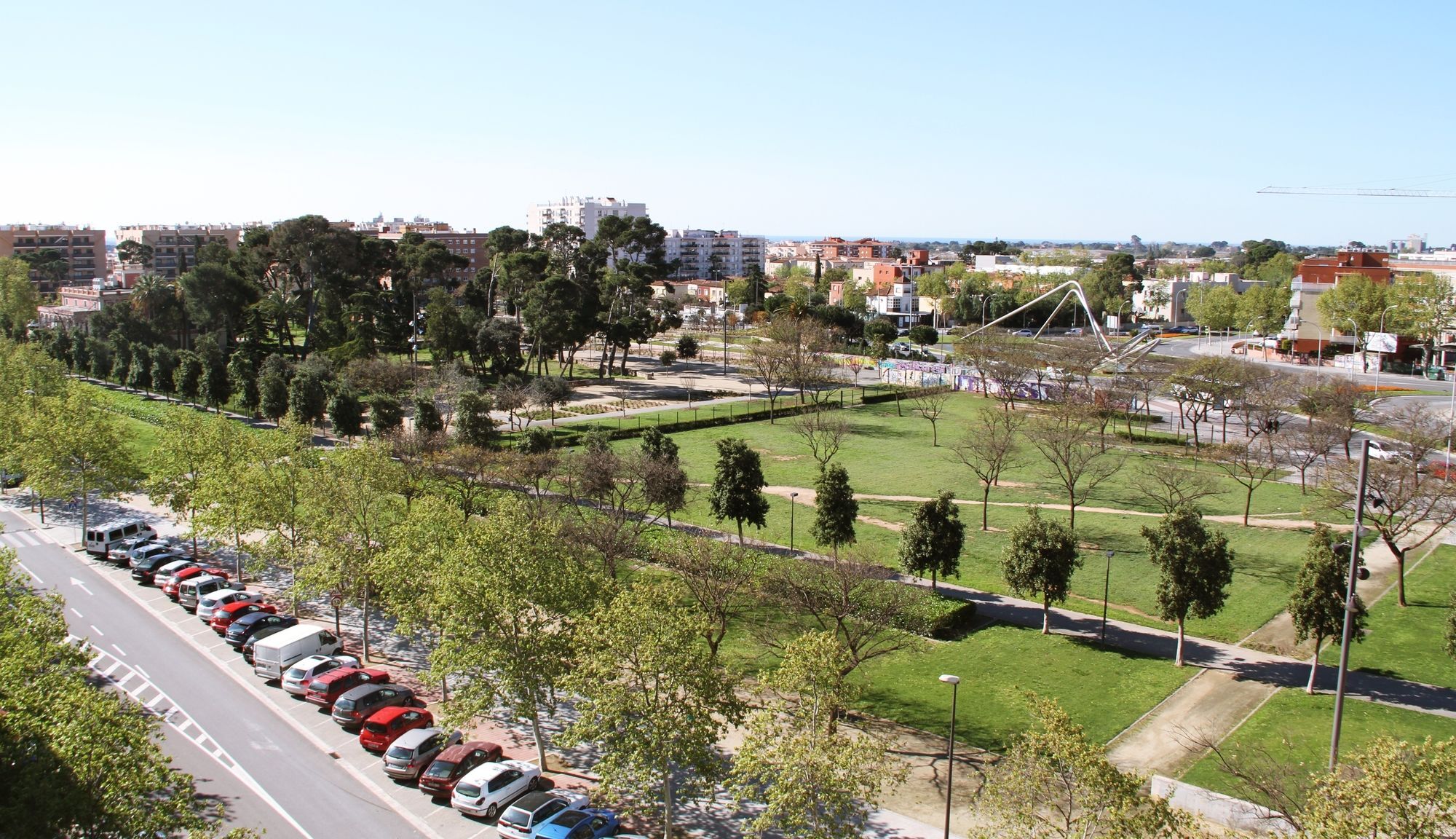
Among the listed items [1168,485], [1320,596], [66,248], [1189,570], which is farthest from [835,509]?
A: [66,248]

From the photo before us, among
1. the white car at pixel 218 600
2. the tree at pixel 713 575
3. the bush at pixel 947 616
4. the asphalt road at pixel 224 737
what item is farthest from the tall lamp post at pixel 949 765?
the white car at pixel 218 600

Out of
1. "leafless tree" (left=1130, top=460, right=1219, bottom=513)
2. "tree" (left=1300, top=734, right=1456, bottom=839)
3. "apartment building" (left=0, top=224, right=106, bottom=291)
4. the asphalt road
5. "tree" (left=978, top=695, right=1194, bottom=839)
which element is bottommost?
the asphalt road

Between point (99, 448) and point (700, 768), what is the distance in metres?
26.4

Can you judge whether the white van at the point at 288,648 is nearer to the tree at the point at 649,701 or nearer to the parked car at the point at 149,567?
the parked car at the point at 149,567

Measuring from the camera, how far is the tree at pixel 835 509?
28609 millimetres

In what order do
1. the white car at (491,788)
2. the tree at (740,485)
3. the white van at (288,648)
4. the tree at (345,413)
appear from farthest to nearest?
the tree at (345,413)
the tree at (740,485)
the white van at (288,648)
the white car at (491,788)

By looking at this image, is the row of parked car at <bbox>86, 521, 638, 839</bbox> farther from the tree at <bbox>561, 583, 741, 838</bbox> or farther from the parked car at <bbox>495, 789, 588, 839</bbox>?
the tree at <bbox>561, 583, 741, 838</bbox>

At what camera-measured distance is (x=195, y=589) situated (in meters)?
25.9

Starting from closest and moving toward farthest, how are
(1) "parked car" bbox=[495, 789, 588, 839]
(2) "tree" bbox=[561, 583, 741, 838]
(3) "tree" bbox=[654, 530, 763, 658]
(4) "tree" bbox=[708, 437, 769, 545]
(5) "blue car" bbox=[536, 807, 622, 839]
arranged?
1. (2) "tree" bbox=[561, 583, 741, 838]
2. (5) "blue car" bbox=[536, 807, 622, 839]
3. (1) "parked car" bbox=[495, 789, 588, 839]
4. (3) "tree" bbox=[654, 530, 763, 658]
5. (4) "tree" bbox=[708, 437, 769, 545]

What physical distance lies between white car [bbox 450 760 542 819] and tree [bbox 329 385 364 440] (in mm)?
30936

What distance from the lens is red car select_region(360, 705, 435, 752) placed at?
61.5ft

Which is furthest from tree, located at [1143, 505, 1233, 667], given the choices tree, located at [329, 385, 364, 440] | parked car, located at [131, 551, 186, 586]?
tree, located at [329, 385, 364, 440]

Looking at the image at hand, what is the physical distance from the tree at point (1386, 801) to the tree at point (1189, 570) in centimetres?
1166

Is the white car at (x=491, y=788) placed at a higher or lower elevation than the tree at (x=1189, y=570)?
lower
